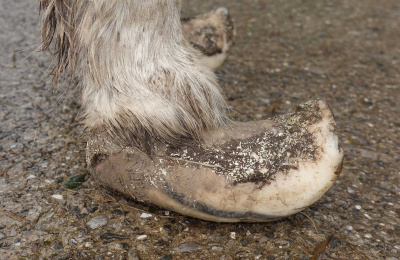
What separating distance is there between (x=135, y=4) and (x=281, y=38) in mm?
2006

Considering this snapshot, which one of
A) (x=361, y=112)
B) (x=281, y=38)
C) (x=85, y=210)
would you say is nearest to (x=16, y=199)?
(x=85, y=210)

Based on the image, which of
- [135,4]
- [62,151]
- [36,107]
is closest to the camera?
[135,4]

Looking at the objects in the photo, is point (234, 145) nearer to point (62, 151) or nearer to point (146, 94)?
point (146, 94)

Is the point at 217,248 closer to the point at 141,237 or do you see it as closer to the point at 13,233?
the point at 141,237

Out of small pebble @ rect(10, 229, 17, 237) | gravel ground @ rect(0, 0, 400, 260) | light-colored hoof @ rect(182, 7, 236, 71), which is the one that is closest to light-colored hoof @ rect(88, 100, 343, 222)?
gravel ground @ rect(0, 0, 400, 260)

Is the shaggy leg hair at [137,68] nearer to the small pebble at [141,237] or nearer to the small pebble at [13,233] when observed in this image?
the small pebble at [141,237]

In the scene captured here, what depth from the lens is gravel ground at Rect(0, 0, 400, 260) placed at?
149 cm

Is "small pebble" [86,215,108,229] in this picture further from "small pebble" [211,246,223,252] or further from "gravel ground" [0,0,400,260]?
"small pebble" [211,246,223,252]

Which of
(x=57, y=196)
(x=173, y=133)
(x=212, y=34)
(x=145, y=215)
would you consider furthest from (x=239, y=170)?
(x=212, y=34)

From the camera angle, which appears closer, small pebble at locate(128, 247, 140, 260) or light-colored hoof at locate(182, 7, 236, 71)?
small pebble at locate(128, 247, 140, 260)

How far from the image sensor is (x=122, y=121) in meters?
1.51

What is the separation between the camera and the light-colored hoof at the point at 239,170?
4.87 feet

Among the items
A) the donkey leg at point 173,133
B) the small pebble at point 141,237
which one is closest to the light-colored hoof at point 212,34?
the donkey leg at point 173,133

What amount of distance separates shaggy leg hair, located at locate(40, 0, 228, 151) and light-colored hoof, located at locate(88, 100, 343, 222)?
63 millimetres
